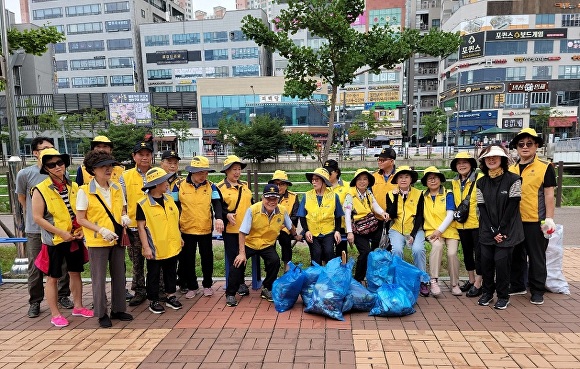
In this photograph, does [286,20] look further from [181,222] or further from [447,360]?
[447,360]

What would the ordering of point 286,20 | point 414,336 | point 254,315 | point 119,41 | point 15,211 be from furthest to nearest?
point 119,41 → point 286,20 → point 15,211 → point 254,315 → point 414,336

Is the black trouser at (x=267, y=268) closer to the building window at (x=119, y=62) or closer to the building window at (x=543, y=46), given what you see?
the building window at (x=543, y=46)

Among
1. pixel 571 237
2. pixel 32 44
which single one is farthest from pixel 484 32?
pixel 32 44

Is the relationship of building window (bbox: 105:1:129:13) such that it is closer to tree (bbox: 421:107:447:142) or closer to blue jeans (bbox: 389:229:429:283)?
tree (bbox: 421:107:447:142)

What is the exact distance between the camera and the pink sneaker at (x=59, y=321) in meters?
4.07

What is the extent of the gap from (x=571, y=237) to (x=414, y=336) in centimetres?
605

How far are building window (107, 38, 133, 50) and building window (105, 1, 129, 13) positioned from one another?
167 inches

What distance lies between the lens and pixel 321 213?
465cm

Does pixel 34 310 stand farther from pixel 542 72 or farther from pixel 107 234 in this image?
pixel 542 72

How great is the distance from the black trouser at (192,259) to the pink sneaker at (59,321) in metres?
1.32

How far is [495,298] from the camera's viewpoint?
457 centimetres

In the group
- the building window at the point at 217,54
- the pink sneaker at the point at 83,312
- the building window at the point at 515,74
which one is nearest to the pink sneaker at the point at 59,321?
the pink sneaker at the point at 83,312

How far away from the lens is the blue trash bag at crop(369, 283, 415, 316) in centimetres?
405

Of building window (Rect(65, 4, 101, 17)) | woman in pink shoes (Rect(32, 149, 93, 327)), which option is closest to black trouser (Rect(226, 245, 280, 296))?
woman in pink shoes (Rect(32, 149, 93, 327))
